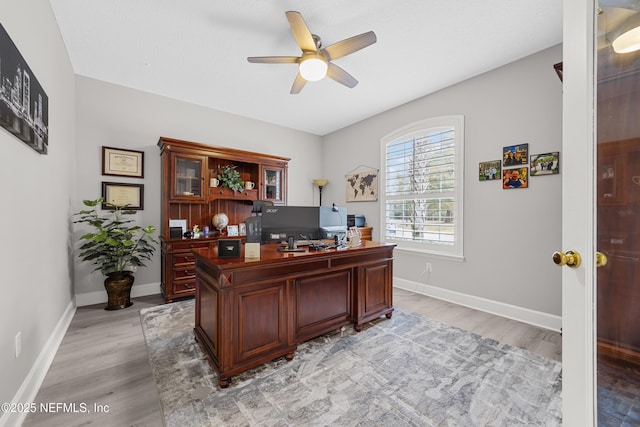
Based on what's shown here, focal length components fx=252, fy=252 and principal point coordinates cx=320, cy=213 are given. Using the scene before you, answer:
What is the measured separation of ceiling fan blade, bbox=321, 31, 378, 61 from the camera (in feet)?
6.59

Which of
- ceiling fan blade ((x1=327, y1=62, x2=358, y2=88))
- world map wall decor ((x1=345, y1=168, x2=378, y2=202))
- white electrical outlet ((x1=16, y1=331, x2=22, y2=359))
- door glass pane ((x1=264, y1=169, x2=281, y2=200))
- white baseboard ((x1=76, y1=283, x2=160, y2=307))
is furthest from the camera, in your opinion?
world map wall decor ((x1=345, y1=168, x2=378, y2=202))

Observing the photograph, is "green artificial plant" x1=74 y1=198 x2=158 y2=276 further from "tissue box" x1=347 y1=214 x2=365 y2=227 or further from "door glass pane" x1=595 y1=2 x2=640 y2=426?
"door glass pane" x1=595 y1=2 x2=640 y2=426

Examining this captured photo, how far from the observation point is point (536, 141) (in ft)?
8.71

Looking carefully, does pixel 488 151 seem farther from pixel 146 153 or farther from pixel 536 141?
pixel 146 153

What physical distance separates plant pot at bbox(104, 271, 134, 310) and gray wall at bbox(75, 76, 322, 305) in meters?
0.41

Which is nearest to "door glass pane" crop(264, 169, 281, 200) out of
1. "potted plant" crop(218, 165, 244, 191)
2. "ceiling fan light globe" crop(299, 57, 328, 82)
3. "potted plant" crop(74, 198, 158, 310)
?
"potted plant" crop(218, 165, 244, 191)

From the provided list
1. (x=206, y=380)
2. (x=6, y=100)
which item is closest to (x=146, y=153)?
(x=6, y=100)

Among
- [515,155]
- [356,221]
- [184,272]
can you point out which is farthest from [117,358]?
[515,155]

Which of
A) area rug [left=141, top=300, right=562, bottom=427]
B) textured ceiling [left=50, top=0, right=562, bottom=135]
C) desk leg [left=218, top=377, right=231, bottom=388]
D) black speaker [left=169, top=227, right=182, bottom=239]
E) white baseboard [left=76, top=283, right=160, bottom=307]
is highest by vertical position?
textured ceiling [left=50, top=0, right=562, bottom=135]

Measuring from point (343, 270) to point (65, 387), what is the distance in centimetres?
216

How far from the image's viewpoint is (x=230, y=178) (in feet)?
13.1

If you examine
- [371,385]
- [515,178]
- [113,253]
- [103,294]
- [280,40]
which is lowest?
[371,385]

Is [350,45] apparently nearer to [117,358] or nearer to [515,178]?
[515,178]

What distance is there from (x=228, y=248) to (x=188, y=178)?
7.35 feet
